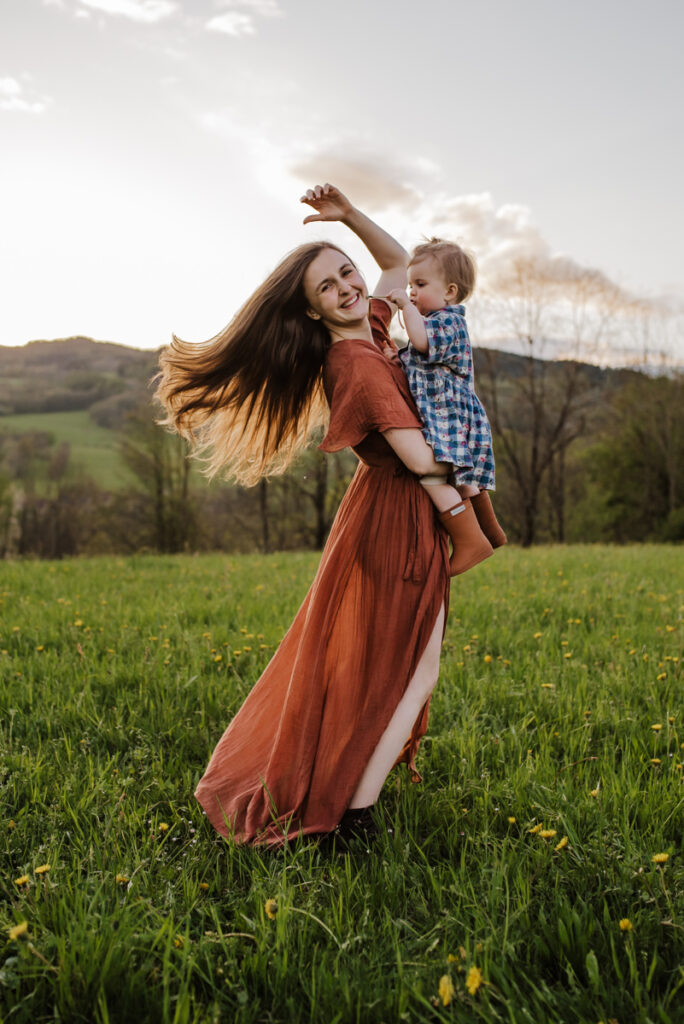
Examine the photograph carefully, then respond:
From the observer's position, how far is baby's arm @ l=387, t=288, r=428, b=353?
2688 mm

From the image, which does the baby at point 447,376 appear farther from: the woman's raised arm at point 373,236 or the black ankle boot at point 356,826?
the black ankle boot at point 356,826

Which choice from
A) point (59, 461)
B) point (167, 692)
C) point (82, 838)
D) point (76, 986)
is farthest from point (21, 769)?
point (59, 461)

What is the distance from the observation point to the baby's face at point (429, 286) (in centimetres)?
292

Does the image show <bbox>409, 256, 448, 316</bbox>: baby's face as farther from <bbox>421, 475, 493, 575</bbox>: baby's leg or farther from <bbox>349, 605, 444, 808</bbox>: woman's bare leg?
<bbox>349, 605, 444, 808</bbox>: woman's bare leg

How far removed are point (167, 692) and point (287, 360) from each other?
2.14 m

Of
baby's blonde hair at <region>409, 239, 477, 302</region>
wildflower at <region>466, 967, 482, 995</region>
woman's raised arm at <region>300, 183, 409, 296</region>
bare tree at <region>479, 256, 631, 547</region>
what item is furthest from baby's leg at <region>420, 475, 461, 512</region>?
bare tree at <region>479, 256, 631, 547</region>

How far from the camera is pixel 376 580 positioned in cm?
287

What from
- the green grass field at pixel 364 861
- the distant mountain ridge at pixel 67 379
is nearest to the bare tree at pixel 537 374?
the green grass field at pixel 364 861

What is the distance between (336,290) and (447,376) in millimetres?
540

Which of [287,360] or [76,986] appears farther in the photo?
[287,360]

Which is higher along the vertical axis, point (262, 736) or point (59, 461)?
point (59, 461)

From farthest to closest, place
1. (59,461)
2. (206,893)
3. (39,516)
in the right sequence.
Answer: (59,461), (39,516), (206,893)

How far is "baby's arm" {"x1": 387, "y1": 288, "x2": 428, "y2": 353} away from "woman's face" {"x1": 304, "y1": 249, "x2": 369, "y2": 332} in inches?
7.3

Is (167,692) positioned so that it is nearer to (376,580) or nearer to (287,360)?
(376,580)
